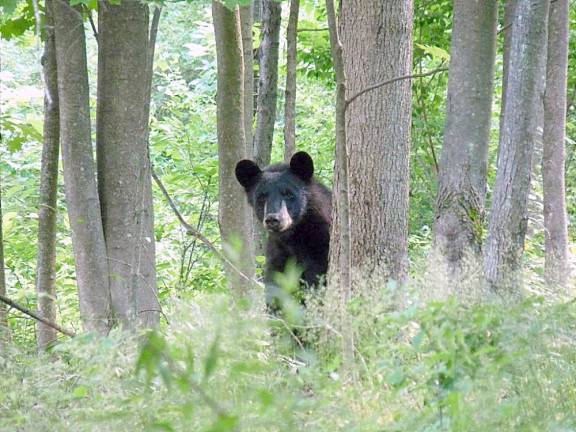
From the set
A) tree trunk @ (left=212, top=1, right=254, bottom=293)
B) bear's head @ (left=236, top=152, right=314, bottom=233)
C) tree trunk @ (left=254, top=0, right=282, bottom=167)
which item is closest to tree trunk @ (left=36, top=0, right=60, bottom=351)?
tree trunk @ (left=212, top=1, right=254, bottom=293)

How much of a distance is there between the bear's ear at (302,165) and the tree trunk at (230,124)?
99cm

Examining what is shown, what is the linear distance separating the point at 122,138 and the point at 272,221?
1911 millimetres

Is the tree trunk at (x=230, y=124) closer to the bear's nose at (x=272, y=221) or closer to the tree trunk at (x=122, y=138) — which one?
the bear's nose at (x=272, y=221)

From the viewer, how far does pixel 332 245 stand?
5.79 meters

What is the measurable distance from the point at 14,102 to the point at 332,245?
5.85 meters

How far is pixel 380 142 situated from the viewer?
19.2ft

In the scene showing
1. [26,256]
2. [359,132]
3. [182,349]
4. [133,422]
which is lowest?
[26,256]

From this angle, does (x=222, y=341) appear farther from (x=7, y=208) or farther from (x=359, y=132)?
(x=7, y=208)

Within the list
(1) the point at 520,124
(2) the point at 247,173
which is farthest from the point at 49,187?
(1) the point at 520,124

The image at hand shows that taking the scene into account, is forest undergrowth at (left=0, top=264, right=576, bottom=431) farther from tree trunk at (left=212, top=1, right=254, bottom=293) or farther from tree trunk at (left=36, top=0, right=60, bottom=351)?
tree trunk at (left=36, top=0, right=60, bottom=351)

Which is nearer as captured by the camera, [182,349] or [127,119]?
[182,349]

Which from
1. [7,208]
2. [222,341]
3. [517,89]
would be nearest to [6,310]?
[222,341]

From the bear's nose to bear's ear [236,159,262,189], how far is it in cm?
41

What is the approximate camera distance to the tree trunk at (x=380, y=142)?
5.84 m
